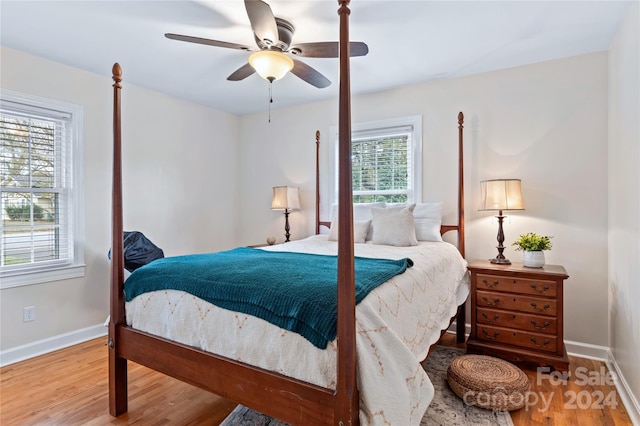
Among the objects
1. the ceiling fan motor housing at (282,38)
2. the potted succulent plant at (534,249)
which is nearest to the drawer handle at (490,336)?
the potted succulent plant at (534,249)

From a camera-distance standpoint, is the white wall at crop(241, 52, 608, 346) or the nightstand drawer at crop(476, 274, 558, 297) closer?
the nightstand drawer at crop(476, 274, 558, 297)

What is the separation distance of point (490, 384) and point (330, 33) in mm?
2557

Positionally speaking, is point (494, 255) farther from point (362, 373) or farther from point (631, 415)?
point (362, 373)

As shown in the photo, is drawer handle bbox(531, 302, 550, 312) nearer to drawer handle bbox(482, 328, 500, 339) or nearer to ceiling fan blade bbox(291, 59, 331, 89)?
drawer handle bbox(482, 328, 500, 339)

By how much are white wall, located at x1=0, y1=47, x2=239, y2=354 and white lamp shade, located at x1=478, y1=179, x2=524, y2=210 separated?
329 centimetres

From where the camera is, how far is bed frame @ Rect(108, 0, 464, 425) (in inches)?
47.3

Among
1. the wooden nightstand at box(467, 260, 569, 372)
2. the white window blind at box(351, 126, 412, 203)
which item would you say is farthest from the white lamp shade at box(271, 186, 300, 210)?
the wooden nightstand at box(467, 260, 569, 372)

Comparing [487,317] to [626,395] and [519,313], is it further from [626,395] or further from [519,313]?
[626,395]

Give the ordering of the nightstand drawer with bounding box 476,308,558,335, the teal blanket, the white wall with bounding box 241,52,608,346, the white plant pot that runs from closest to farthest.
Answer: the teal blanket < the nightstand drawer with bounding box 476,308,558,335 < the white plant pot < the white wall with bounding box 241,52,608,346

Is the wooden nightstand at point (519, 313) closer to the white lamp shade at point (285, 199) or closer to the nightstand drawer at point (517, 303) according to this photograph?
the nightstand drawer at point (517, 303)

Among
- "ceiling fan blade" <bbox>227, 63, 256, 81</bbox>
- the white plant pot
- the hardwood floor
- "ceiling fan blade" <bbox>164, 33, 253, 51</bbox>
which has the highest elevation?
"ceiling fan blade" <bbox>227, 63, 256, 81</bbox>

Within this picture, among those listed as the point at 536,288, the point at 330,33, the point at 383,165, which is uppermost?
the point at 330,33

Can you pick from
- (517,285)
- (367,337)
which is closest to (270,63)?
(367,337)

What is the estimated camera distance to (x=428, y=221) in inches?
128
